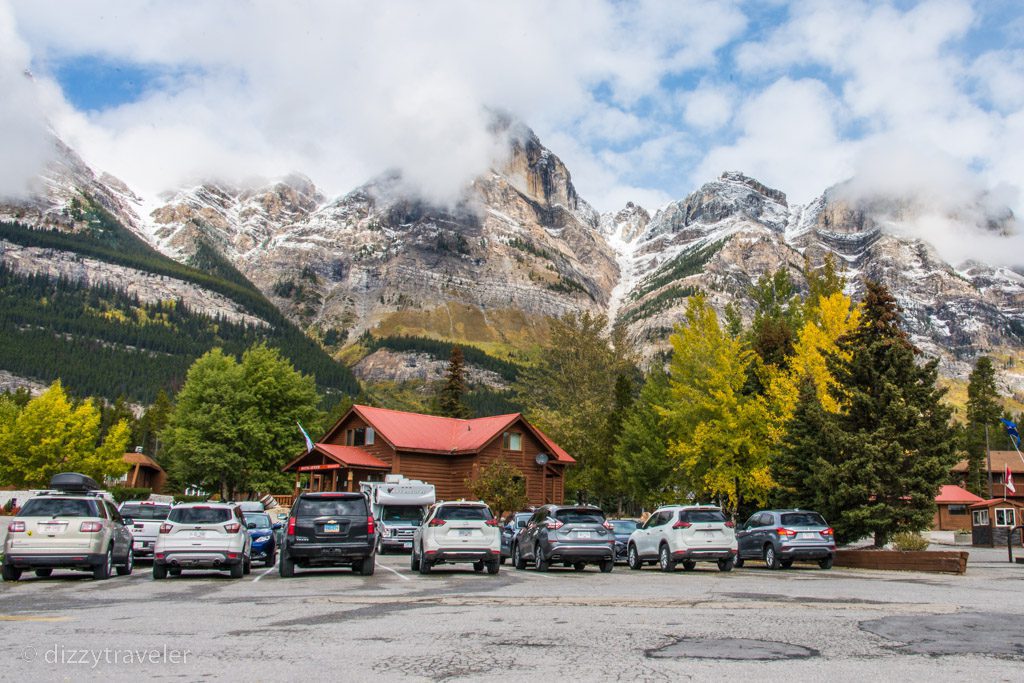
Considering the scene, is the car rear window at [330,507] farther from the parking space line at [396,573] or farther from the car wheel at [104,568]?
the car wheel at [104,568]

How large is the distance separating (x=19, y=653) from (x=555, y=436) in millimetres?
56103

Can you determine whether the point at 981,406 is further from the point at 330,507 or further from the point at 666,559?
the point at 330,507

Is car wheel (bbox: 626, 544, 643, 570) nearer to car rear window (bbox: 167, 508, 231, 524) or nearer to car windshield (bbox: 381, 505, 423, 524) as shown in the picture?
car windshield (bbox: 381, 505, 423, 524)

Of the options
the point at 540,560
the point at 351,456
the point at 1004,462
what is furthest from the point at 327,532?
the point at 1004,462

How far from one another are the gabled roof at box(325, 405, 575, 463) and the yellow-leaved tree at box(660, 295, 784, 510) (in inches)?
617

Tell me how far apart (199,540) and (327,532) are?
9.70 feet

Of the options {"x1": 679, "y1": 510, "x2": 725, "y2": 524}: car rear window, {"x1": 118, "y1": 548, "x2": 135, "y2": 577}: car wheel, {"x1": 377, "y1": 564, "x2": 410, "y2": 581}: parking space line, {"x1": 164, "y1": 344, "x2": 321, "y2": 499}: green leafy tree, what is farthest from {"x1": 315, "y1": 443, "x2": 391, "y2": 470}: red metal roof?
{"x1": 679, "y1": 510, "x2": 725, "y2": 524}: car rear window

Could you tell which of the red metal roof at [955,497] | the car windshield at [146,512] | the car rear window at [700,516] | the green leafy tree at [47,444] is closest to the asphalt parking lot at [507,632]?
the car rear window at [700,516]

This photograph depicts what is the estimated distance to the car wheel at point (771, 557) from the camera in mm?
24844

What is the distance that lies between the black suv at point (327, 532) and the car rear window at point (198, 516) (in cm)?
162

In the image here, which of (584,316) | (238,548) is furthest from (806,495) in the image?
(584,316)

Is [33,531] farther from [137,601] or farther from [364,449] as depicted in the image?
[364,449]

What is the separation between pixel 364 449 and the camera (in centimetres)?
5547

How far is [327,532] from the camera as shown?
1994 centimetres
